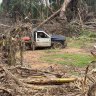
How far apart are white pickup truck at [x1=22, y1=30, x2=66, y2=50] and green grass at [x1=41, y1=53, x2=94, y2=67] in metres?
2.82

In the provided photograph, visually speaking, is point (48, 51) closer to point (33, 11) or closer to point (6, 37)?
point (6, 37)

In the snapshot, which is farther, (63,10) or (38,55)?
(63,10)

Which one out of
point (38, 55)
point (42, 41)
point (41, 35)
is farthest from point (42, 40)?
point (38, 55)

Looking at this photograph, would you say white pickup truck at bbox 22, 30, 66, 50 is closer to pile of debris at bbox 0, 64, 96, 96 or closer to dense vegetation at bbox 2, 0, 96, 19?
dense vegetation at bbox 2, 0, 96, 19

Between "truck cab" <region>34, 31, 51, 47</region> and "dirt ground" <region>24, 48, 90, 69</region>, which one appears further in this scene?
"truck cab" <region>34, 31, 51, 47</region>

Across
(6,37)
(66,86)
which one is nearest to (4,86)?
(66,86)

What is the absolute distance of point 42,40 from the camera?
24.6 meters

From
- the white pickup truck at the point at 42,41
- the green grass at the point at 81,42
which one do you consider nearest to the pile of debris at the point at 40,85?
the white pickup truck at the point at 42,41

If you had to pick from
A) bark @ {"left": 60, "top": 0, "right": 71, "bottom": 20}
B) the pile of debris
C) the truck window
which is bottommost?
the pile of debris

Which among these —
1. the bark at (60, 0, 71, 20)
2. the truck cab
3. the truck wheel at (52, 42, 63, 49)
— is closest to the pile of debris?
the truck cab

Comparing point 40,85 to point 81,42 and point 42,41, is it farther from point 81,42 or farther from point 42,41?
point 81,42

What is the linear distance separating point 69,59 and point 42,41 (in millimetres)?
5004

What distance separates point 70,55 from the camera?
21594 mm

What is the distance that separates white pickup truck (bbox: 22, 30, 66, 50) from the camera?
23875 millimetres
